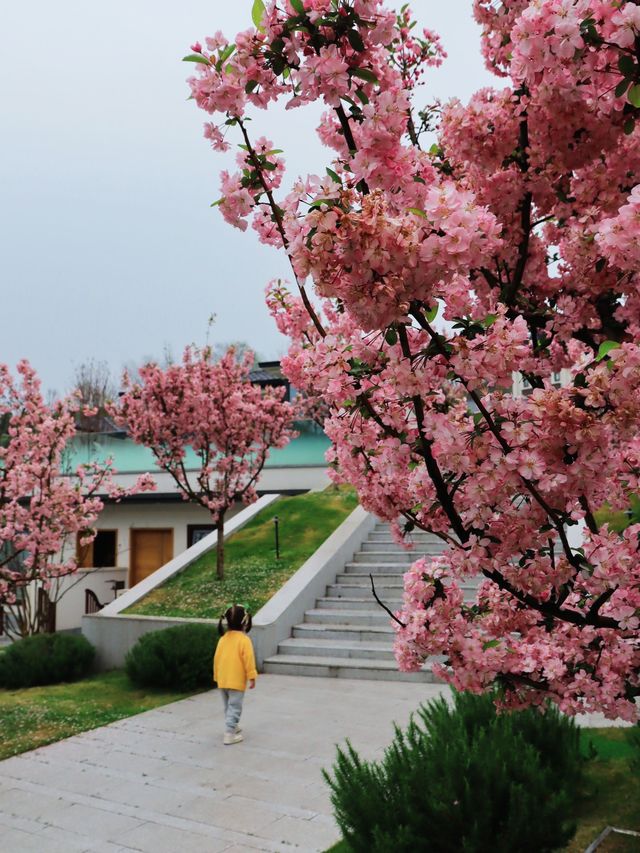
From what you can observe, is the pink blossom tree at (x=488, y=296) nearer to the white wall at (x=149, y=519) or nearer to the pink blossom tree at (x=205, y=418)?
the pink blossom tree at (x=205, y=418)

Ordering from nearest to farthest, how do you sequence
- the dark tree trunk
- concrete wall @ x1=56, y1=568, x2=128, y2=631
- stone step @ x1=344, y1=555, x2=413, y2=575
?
1. stone step @ x1=344, y1=555, x2=413, y2=575
2. the dark tree trunk
3. concrete wall @ x1=56, y1=568, x2=128, y2=631

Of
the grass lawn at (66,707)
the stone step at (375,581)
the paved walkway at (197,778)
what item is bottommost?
the paved walkway at (197,778)

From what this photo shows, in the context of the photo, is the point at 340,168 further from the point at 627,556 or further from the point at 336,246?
the point at 627,556

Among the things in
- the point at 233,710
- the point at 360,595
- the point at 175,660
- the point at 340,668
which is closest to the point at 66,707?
the point at 175,660

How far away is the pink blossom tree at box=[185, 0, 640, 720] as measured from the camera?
2170mm

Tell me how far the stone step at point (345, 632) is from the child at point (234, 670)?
11.9ft

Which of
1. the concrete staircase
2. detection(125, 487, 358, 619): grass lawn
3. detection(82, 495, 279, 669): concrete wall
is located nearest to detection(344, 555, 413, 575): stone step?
the concrete staircase

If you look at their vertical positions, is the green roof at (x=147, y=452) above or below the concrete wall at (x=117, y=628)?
above

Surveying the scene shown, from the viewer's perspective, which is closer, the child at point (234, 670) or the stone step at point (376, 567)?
the child at point (234, 670)

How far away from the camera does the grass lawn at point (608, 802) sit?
4461 mm

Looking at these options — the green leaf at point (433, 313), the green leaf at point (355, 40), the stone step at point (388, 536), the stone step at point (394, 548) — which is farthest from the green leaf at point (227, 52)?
the stone step at point (388, 536)

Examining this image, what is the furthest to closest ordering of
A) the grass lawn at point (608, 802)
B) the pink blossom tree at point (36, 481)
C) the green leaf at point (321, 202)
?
the pink blossom tree at point (36, 481)
the grass lawn at point (608, 802)
the green leaf at point (321, 202)

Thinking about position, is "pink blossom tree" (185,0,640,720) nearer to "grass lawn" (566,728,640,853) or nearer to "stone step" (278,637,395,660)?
"grass lawn" (566,728,640,853)

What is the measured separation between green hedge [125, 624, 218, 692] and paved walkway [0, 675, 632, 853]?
72cm
